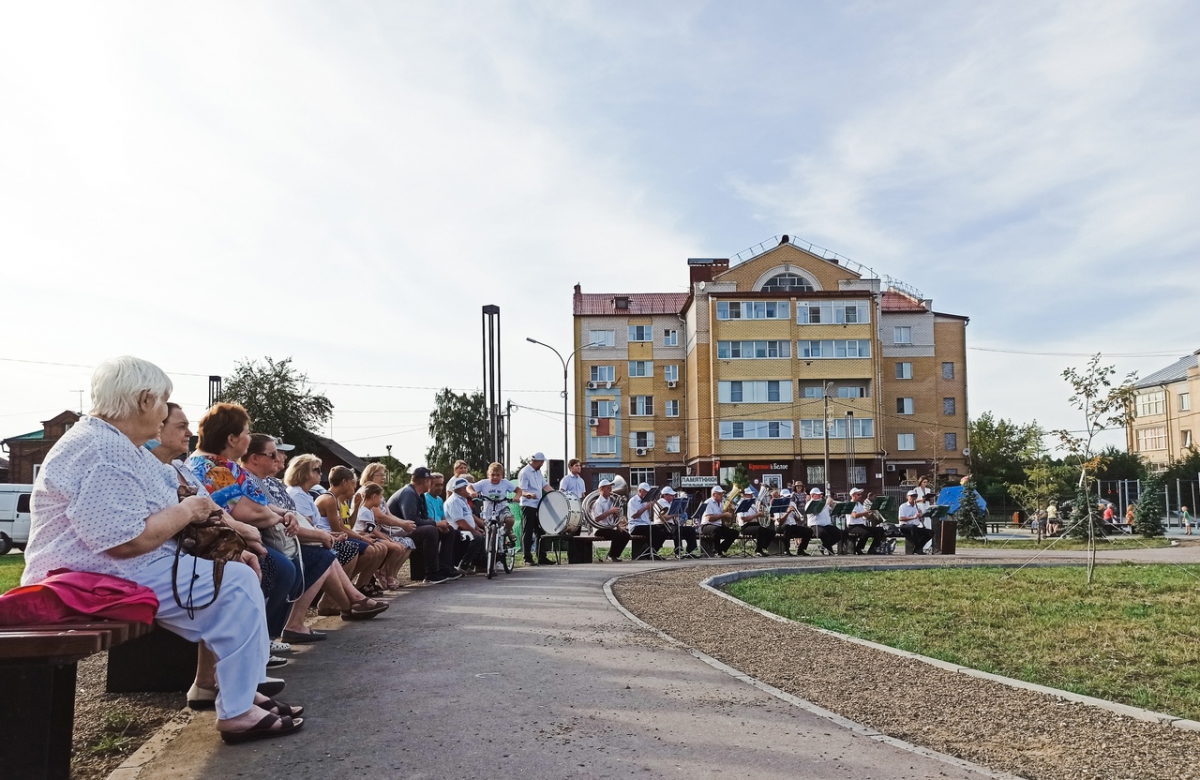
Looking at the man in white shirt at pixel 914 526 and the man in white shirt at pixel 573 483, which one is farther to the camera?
the man in white shirt at pixel 914 526

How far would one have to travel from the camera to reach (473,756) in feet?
15.6

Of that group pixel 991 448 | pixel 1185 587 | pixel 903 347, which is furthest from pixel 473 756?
pixel 991 448

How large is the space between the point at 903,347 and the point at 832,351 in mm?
8605

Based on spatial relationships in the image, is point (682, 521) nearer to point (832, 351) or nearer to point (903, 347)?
point (832, 351)

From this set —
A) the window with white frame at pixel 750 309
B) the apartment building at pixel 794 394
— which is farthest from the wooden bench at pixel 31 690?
the window with white frame at pixel 750 309

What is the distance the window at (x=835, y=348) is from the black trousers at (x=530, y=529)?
4967 centimetres

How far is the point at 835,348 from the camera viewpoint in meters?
68.2

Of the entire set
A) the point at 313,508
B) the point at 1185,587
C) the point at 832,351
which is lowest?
the point at 1185,587

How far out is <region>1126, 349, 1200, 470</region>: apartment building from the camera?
84.0 meters

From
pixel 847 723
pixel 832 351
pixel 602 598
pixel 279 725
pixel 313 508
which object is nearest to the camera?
pixel 279 725

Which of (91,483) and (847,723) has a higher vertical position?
(91,483)

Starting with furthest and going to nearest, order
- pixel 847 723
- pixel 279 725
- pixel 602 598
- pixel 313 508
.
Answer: pixel 602 598 < pixel 313 508 < pixel 847 723 < pixel 279 725

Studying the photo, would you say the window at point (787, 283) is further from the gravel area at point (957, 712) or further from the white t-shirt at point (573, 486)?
the gravel area at point (957, 712)

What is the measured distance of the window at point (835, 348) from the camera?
223ft
